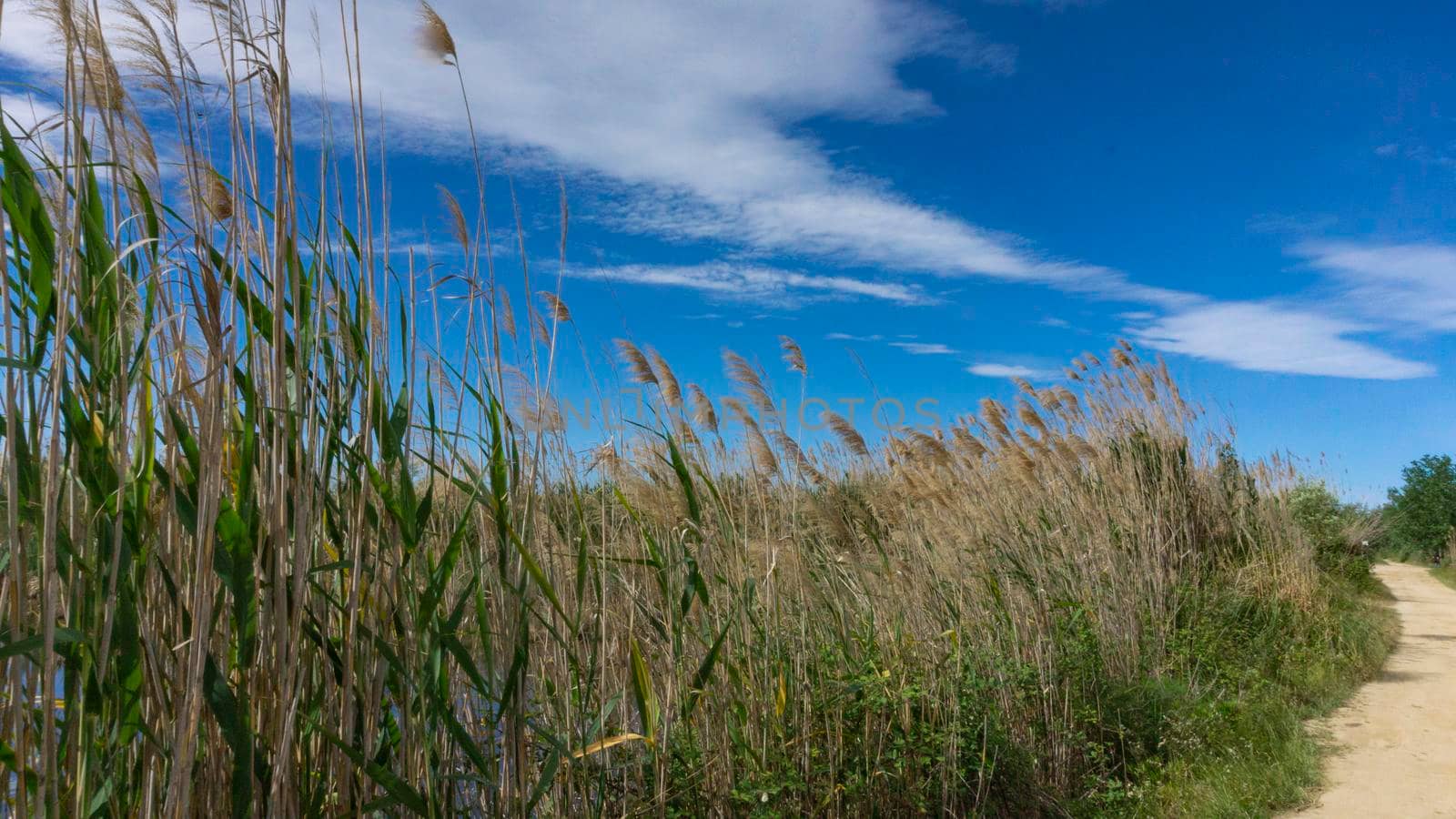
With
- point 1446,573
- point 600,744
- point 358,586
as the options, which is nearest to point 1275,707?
point 600,744

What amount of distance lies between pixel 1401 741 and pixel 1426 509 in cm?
1518

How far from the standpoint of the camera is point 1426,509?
1695 cm

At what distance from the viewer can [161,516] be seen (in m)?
1.61

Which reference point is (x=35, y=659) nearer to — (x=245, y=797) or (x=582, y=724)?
(x=245, y=797)

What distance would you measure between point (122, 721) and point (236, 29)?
1298 millimetres

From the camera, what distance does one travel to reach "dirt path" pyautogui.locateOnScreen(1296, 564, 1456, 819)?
414 cm

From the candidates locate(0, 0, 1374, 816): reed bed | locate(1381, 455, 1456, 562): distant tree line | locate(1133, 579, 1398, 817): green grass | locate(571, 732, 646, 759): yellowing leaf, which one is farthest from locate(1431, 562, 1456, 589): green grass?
locate(571, 732, 646, 759): yellowing leaf

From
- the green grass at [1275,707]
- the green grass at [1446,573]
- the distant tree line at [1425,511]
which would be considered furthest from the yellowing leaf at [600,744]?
the distant tree line at [1425,511]

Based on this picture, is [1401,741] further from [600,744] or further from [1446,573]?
[1446,573]

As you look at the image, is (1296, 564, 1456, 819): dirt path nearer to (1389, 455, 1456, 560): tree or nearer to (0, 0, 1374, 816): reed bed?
(0, 0, 1374, 816): reed bed

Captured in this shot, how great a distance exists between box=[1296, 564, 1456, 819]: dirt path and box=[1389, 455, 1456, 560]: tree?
10975mm

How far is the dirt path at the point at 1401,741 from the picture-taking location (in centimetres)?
414

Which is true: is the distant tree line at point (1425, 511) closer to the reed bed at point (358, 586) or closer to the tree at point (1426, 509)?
the tree at point (1426, 509)

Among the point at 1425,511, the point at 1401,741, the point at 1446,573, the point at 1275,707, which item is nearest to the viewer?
the point at 1401,741
